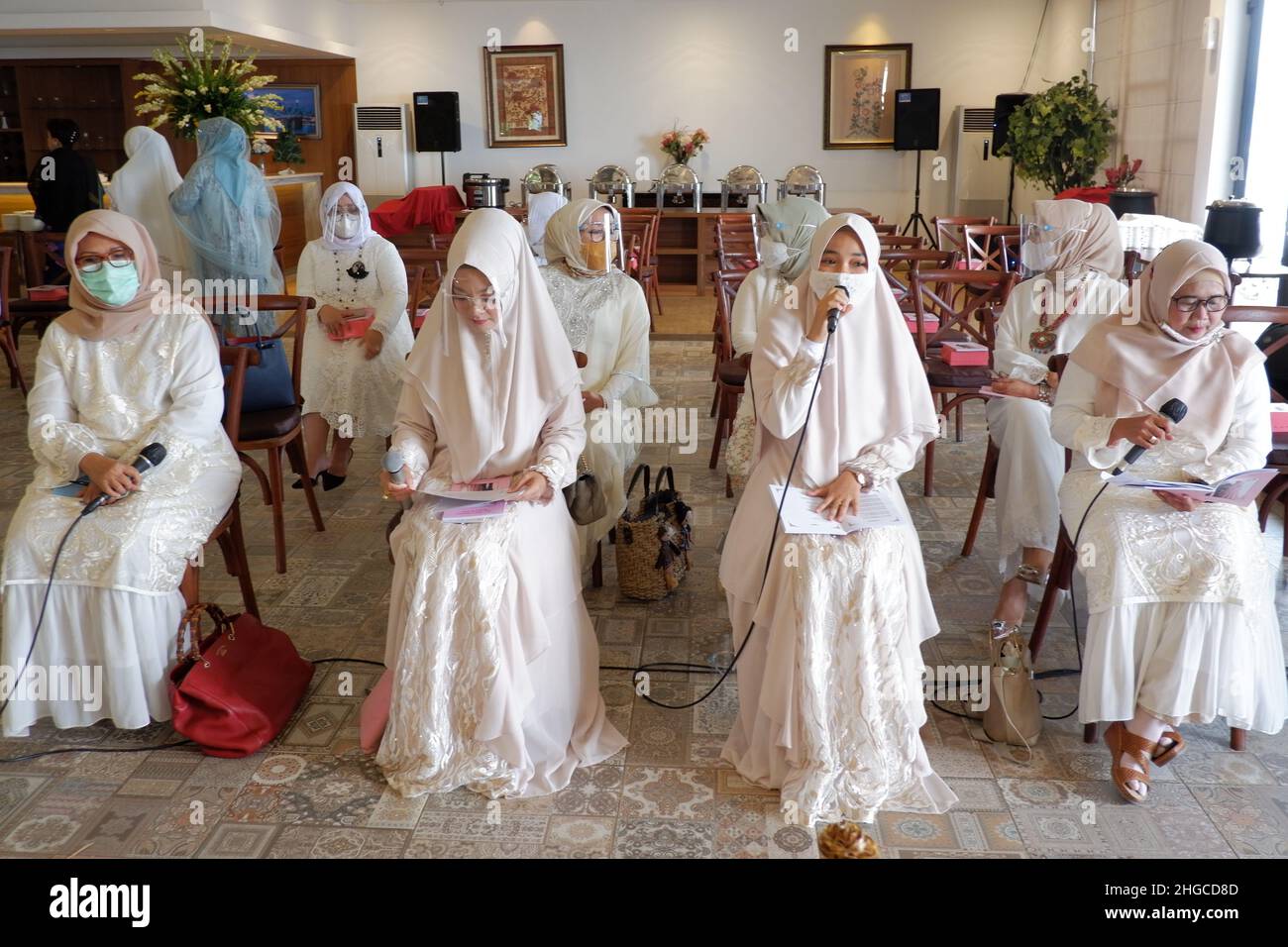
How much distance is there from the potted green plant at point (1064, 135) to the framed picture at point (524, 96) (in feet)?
18.2

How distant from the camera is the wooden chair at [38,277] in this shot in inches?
259

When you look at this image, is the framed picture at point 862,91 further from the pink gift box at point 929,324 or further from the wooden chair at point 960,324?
the wooden chair at point 960,324

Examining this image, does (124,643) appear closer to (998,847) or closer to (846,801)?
(846,801)

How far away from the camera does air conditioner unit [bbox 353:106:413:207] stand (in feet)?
42.7

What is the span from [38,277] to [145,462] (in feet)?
23.5

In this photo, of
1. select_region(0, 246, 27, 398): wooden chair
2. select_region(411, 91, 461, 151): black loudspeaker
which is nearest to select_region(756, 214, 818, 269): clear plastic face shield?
select_region(0, 246, 27, 398): wooden chair

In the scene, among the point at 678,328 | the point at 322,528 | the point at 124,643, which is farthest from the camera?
Answer: the point at 678,328

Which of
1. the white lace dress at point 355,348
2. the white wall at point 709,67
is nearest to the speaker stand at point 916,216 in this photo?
the white wall at point 709,67

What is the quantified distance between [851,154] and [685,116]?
199cm

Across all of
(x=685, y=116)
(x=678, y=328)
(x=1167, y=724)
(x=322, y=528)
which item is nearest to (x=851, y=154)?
(x=685, y=116)

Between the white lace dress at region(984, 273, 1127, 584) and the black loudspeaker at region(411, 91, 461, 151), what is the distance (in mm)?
9925

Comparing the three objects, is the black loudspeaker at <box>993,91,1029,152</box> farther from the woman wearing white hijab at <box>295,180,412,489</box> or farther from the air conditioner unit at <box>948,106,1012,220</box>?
the woman wearing white hijab at <box>295,180,412,489</box>

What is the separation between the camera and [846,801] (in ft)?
8.32

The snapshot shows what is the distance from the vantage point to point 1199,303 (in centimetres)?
271
